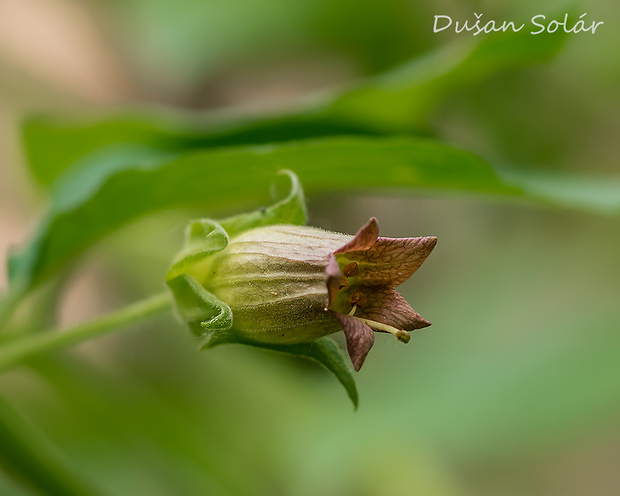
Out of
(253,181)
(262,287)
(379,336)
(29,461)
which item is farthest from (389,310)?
(379,336)

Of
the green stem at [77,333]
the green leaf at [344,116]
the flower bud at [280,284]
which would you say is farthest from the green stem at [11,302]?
the flower bud at [280,284]

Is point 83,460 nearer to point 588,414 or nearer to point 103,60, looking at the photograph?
point 588,414

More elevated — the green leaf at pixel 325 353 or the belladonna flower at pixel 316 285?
the belladonna flower at pixel 316 285

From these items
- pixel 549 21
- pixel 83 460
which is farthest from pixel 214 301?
pixel 83 460

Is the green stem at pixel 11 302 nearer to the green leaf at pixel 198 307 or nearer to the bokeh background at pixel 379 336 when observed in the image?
the bokeh background at pixel 379 336

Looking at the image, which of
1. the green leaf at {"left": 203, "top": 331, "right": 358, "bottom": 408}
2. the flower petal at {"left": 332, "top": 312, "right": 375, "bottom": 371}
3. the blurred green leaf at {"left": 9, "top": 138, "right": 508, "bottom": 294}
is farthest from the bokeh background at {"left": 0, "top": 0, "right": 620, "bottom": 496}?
the flower petal at {"left": 332, "top": 312, "right": 375, "bottom": 371}

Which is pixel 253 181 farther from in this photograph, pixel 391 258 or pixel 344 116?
pixel 391 258
